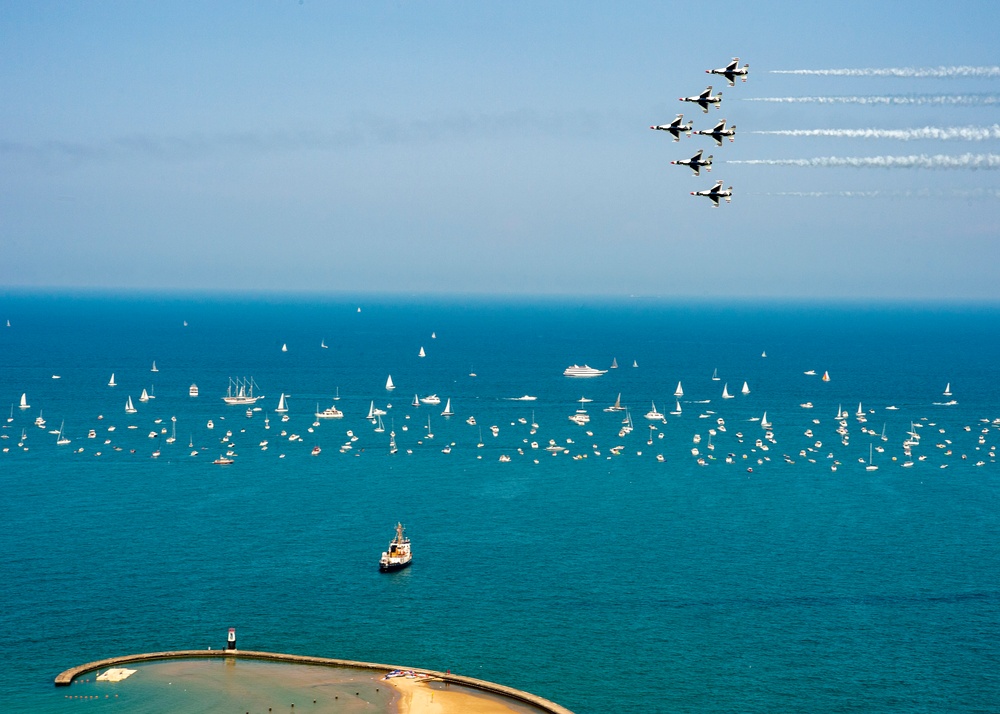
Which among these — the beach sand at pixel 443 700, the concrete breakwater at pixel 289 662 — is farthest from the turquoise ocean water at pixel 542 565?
the beach sand at pixel 443 700

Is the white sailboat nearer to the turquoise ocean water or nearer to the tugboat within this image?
the turquoise ocean water

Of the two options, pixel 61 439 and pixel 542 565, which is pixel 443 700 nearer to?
pixel 542 565

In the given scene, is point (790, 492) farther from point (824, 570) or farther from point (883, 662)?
point (883, 662)

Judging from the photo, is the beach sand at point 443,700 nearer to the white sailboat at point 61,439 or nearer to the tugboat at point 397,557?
the tugboat at point 397,557

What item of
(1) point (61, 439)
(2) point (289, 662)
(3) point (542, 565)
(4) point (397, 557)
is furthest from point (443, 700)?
(1) point (61, 439)

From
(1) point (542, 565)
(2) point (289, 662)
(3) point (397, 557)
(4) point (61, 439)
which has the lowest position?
(2) point (289, 662)
